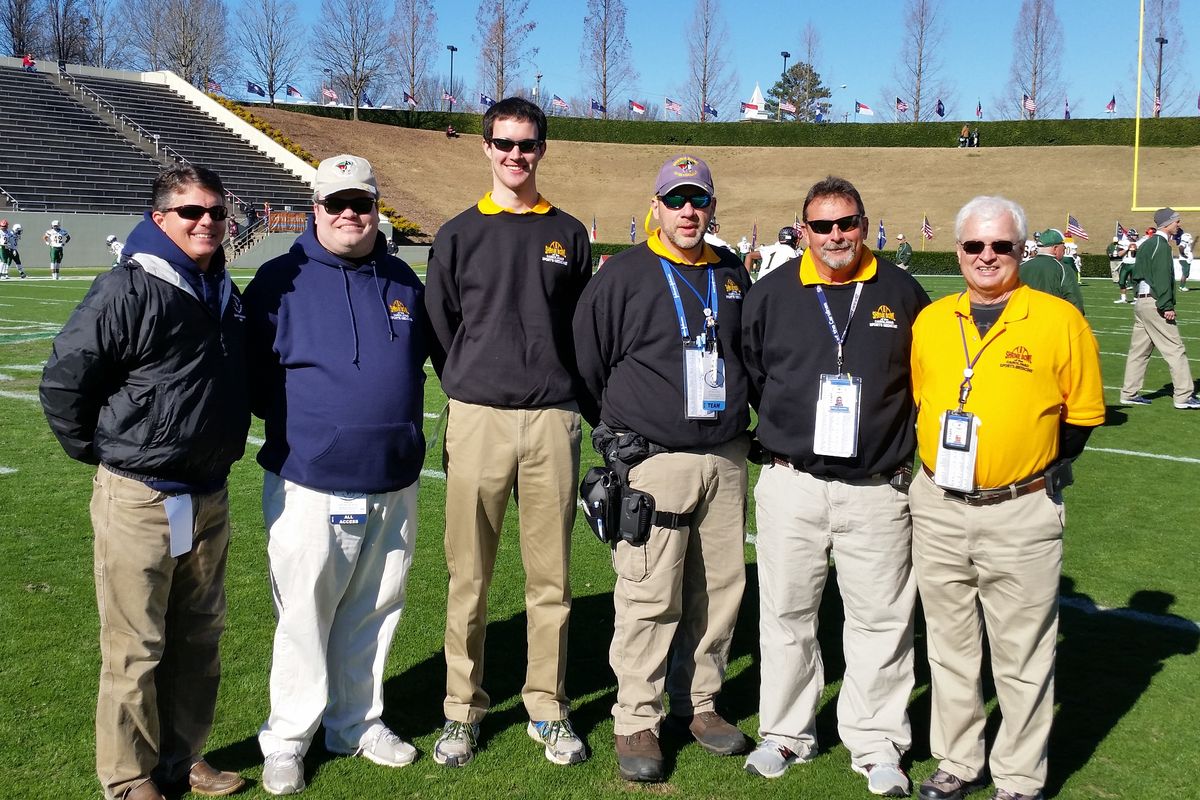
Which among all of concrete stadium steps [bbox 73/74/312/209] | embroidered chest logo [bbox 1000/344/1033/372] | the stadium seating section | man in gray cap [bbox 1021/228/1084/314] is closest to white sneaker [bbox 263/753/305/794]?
embroidered chest logo [bbox 1000/344/1033/372]

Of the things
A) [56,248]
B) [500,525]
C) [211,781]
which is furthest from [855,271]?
[56,248]

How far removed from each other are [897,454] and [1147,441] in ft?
22.3

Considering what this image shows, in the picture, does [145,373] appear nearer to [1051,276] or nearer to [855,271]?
[855,271]

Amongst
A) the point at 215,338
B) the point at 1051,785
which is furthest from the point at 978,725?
the point at 215,338

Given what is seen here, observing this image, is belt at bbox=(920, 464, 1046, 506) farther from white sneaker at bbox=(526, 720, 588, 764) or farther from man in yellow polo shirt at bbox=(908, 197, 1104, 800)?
white sneaker at bbox=(526, 720, 588, 764)

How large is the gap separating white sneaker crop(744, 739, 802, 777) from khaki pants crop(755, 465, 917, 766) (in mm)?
31

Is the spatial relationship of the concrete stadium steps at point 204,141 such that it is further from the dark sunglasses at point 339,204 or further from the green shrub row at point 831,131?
the dark sunglasses at point 339,204

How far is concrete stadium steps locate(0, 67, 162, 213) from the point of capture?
3453cm

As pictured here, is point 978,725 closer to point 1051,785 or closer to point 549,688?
point 1051,785

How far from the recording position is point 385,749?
3.61m

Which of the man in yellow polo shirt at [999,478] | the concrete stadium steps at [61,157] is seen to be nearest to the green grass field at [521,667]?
the man in yellow polo shirt at [999,478]

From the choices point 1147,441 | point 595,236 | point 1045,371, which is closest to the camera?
point 1045,371

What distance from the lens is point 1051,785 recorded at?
3.47 m

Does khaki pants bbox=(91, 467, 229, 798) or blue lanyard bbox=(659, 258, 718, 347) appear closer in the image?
khaki pants bbox=(91, 467, 229, 798)
